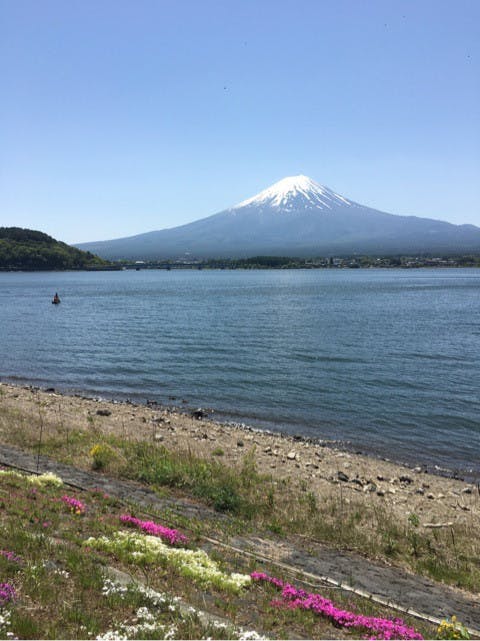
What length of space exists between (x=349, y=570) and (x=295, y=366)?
27.3 meters

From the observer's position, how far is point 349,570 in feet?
32.5

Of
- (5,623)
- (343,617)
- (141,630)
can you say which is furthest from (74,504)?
(343,617)

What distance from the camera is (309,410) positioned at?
2650cm

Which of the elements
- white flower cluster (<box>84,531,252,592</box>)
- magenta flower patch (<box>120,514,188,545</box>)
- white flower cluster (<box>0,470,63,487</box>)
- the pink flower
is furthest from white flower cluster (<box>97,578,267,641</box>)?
white flower cluster (<box>0,470,63,487</box>)

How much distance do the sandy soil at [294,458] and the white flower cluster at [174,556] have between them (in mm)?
6876

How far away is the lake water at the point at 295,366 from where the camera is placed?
2388cm

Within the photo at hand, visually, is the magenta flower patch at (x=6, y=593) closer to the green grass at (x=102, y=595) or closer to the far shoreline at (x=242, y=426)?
the green grass at (x=102, y=595)

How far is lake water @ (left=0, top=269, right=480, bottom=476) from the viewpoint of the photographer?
23.9 meters

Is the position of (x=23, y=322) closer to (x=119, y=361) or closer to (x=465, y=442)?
(x=119, y=361)

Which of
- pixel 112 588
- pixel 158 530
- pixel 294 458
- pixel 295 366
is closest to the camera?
pixel 112 588

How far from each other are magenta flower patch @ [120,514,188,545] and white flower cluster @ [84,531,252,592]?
37 cm

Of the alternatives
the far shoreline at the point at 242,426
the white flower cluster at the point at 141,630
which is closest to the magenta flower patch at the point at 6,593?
the white flower cluster at the point at 141,630

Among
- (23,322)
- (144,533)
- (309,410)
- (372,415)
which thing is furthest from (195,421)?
(23,322)

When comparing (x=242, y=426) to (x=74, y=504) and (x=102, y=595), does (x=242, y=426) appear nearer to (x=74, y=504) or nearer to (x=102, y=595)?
(x=74, y=504)
